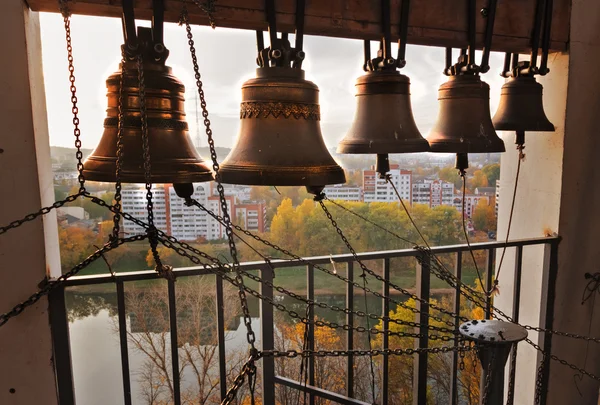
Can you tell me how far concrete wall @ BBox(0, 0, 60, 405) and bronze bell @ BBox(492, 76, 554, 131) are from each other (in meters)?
1.84

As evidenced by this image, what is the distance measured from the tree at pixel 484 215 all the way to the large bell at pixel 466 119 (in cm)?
637

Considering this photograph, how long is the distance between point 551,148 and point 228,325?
10209mm

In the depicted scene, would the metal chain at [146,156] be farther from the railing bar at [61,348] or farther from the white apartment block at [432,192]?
the white apartment block at [432,192]

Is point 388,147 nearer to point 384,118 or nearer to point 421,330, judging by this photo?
point 384,118

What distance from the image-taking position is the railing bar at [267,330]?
63.7 inches

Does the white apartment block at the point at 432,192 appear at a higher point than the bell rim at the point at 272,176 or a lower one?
lower

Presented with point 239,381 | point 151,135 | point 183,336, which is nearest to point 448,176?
point 151,135

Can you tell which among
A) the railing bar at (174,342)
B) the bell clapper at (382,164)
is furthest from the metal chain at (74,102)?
Answer: the bell clapper at (382,164)

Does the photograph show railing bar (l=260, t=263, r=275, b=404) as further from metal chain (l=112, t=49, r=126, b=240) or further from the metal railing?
metal chain (l=112, t=49, r=126, b=240)

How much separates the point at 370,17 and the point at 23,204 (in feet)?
4.53

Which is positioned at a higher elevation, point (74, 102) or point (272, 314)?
point (74, 102)

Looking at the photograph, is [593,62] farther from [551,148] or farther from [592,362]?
[592,362]

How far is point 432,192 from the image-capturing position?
286 inches

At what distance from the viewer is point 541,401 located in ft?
6.84
